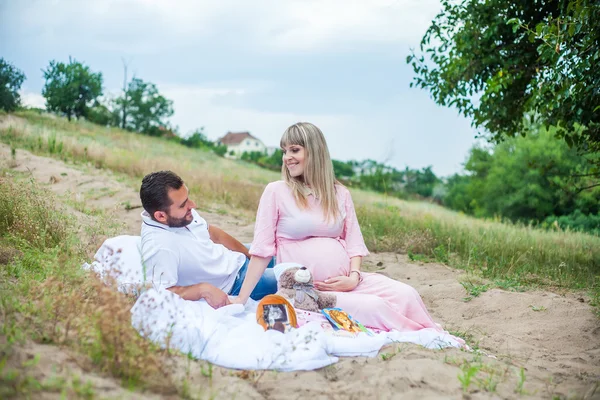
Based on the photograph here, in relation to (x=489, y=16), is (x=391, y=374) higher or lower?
lower

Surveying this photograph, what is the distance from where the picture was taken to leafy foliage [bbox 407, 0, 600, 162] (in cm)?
617

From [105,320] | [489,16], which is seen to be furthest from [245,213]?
[105,320]

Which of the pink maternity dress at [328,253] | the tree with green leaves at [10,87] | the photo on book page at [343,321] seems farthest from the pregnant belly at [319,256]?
the tree with green leaves at [10,87]

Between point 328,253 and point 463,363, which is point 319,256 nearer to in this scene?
point 328,253

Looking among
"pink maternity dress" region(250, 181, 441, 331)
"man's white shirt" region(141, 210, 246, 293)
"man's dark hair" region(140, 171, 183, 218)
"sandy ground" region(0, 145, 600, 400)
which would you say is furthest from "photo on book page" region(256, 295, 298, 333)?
"man's dark hair" region(140, 171, 183, 218)

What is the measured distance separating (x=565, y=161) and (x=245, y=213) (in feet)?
91.2

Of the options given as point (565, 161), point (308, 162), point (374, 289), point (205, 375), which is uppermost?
point (565, 161)

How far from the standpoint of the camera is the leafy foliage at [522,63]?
6172 millimetres

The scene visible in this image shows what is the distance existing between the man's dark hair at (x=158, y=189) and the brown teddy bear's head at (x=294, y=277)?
115 cm

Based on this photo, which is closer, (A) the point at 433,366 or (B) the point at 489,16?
(A) the point at 433,366

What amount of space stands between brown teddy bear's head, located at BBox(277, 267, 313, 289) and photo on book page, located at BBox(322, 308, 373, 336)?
0.98ft

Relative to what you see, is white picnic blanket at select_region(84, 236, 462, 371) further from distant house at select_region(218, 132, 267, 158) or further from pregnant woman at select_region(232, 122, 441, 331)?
distant house at select_region(218, 132, 267, 158)

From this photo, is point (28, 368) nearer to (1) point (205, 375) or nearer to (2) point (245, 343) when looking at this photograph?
(1) point (205, 375)

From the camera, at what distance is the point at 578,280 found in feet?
21.9
